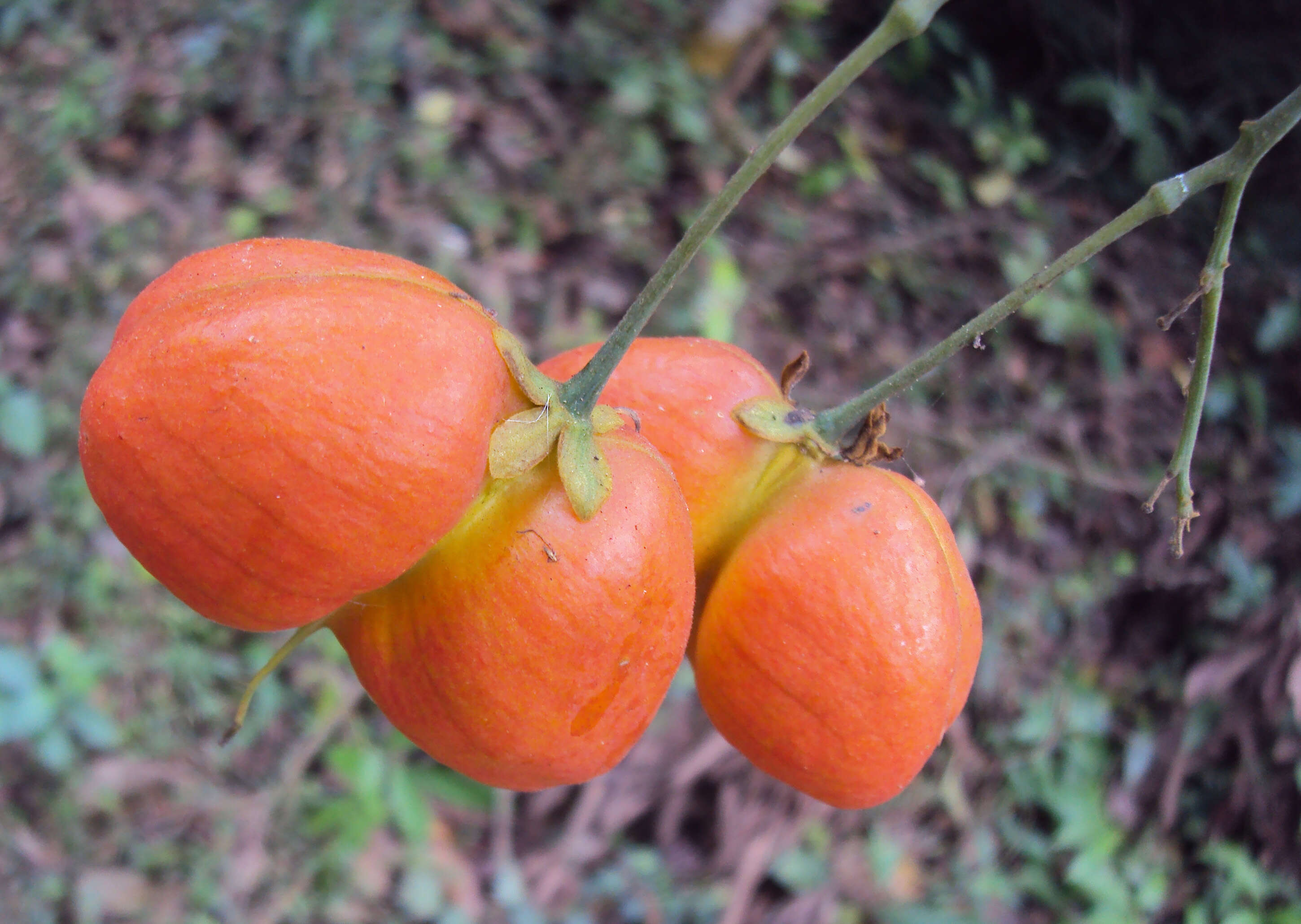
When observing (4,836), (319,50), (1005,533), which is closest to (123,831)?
(4,836)

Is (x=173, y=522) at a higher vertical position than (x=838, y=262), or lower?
higher

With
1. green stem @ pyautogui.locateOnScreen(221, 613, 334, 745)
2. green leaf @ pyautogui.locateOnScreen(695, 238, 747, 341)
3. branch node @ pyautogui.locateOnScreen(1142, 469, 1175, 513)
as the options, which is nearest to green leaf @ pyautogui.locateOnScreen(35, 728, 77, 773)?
green stem @ pyautogui.locateOnScreen(221, 613, 334, 745)

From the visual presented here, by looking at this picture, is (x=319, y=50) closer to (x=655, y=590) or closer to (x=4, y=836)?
(x=4, y=836)

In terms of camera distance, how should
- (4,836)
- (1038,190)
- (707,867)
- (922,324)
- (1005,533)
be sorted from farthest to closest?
1. (1038,190)
2. (922,324)
3. (1005,533)
4. (707,867)
5. (4,836)

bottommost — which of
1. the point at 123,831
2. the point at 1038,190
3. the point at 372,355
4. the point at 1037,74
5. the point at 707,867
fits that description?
the point at 707,867

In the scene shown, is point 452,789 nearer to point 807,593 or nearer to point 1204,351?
point 807,593

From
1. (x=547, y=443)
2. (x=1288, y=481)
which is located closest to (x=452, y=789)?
(x=547, y=443)
